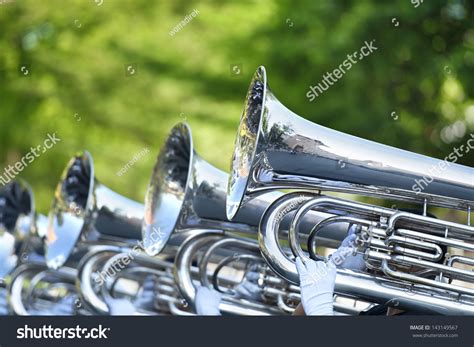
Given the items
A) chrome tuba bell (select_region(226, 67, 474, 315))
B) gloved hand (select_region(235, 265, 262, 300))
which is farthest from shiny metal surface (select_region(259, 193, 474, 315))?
gloved hand (select_region(235, 265, 262, 300))

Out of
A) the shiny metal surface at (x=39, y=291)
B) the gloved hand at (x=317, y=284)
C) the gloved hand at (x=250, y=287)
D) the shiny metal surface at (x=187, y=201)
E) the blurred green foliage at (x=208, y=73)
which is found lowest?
the gloved hand at (x=317, y=284)

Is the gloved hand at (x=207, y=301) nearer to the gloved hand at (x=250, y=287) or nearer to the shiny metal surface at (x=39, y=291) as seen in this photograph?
the gloved hand at (x=250, y=287)

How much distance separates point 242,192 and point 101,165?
16.7ft

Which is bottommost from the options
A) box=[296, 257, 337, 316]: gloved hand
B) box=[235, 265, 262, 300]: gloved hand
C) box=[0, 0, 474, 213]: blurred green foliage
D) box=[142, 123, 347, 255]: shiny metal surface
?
box=[296, 257, 337, 316]: gloved hand

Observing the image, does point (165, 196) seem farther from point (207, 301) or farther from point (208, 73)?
point (208, 73)

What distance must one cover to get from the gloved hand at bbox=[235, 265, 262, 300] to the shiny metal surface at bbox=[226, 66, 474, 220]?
830 mm

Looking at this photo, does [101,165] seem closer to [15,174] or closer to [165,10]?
[15,174]

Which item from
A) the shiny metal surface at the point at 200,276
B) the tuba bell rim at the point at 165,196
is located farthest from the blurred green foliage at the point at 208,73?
the shiny metal surface at the point at 200,276

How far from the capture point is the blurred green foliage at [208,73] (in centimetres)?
640

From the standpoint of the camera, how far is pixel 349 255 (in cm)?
268

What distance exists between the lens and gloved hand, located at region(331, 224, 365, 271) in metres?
2.65

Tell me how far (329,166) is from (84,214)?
1.70 m

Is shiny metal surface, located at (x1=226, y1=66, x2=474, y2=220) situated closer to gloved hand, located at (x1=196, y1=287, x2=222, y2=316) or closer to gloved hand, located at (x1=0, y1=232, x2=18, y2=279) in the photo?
gloved hand, located at (x1=196, y1=287, x2=222, y2=316)

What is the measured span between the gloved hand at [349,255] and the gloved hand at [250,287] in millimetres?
728
